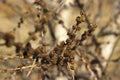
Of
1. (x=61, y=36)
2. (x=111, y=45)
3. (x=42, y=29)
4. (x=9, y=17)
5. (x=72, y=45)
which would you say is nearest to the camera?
(x=72, y=45)

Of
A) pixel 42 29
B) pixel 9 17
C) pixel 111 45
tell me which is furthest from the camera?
pixel 9 17

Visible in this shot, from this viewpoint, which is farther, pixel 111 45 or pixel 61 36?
pixel 111 45

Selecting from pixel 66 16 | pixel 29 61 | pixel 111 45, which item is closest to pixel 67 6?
pixel 66 16

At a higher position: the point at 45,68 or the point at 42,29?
the point at 42,29

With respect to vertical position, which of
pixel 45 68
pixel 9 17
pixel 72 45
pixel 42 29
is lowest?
pixel 45 68

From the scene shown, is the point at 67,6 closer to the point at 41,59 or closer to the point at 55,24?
the point at 55,24

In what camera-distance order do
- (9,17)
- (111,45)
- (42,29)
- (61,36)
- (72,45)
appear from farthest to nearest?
(9,17)
(111,45)
(61,36)
(42,29)
(72,45)

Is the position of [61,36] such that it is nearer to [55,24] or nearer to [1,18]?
[55,24]

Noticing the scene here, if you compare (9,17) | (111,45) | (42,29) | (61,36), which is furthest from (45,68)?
(9,17)

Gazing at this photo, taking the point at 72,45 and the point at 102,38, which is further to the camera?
the point at 102,38
